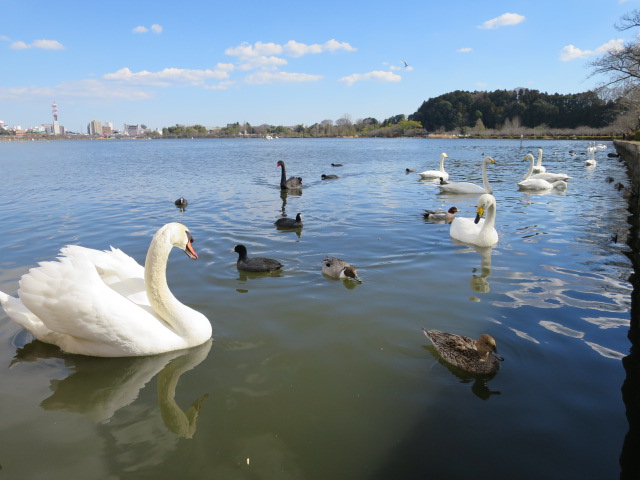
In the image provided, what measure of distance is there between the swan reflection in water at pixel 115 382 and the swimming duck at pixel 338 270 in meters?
2.48

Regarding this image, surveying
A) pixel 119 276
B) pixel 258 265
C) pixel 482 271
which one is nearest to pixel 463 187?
pixel 482 271

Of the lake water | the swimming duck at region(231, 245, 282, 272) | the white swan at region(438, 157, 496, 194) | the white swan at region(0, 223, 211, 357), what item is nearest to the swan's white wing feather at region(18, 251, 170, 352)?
the white swan at region(0, 223, 211, 357)

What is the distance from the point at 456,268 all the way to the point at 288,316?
3.42 meters

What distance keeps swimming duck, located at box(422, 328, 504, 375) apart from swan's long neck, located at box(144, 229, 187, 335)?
2.80 metres

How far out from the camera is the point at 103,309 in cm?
396

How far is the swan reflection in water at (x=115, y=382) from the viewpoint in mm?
3656

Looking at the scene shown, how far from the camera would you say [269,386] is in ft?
13.1

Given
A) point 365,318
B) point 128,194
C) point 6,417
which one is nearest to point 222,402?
point 6,417

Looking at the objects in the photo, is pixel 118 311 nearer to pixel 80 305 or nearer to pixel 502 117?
pixel 80 305

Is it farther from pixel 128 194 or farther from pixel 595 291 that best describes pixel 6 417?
pixel 128 194

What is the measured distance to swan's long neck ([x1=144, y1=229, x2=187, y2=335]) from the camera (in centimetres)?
445

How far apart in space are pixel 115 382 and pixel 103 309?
29.8 inches

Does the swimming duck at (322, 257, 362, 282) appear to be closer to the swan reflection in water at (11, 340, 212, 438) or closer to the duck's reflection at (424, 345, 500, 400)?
the duck's reflection at (424, 345, 500, 400)

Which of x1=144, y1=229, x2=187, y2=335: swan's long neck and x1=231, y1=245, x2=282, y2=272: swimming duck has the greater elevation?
x1=144, y1=229, x2=187, y2=335: swan's long neck
